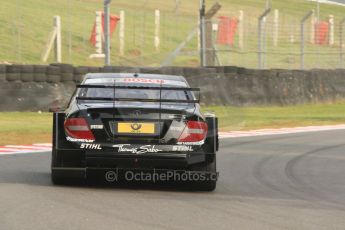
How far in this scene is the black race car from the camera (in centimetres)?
999

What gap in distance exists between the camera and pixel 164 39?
3478 cm

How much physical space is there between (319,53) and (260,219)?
23183 millimetres

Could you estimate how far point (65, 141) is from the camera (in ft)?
33.3

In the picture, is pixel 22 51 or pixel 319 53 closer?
pixel 22 51

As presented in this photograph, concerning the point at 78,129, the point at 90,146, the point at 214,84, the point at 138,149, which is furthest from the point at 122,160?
the point at 214,84

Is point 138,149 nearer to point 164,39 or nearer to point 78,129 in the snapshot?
point 78,129

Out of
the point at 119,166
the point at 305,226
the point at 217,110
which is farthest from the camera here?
the point at 217,110

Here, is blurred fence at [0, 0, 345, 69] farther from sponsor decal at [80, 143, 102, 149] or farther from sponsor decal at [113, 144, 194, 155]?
sponsor decal at [80, 143, 102, 149]

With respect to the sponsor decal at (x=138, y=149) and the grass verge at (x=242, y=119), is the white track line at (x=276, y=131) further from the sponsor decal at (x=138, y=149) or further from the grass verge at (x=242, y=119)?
the sponsor decal at (x=138, y=149)

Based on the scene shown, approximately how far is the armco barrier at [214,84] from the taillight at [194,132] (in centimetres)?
681

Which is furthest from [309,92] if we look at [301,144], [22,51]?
[301,144]

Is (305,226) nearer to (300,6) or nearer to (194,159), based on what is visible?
(194,159)

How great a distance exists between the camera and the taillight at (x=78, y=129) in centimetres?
1002

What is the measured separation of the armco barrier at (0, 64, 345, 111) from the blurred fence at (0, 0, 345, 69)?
1272 millimetres
